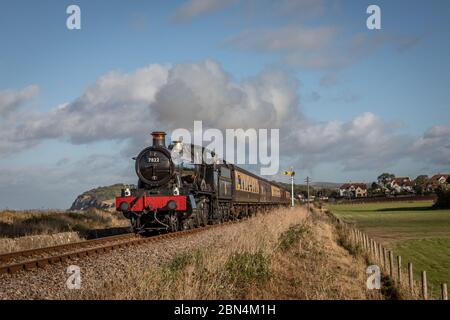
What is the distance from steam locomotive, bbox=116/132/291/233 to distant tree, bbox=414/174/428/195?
13424 centimetres

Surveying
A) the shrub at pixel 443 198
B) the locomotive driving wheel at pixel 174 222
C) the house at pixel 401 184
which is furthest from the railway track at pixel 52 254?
the house at pixel 401 184

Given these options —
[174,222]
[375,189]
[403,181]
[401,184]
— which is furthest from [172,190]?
[403,181]

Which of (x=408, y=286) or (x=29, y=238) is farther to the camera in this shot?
(x=29, y=238)

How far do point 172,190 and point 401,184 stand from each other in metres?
183

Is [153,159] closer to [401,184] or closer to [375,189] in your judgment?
[375,189]

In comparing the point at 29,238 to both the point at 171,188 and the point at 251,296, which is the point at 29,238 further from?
the point at 251,296

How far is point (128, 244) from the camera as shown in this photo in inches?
618

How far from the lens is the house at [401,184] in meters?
174

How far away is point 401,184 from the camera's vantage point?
188375 millimetres

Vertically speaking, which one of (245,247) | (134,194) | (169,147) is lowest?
(245,247)

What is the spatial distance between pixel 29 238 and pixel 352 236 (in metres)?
13.1

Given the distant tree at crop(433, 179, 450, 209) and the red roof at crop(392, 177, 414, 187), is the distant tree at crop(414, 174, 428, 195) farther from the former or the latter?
the distant tree at crop(433, 179, 450, 209)

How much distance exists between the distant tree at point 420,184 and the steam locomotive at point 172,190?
13424 centimetres
